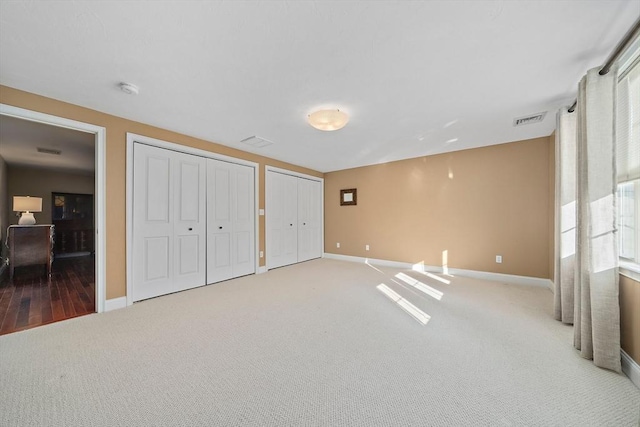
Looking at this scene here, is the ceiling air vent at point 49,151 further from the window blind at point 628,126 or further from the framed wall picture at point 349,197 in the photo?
the window blind at point 628,126

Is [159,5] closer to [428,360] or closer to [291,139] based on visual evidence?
[291,139]

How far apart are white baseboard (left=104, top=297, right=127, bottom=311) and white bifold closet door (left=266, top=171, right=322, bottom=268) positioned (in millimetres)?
2389

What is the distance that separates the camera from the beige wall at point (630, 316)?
1592mm

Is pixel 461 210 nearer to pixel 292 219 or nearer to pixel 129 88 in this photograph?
pixel 292 219

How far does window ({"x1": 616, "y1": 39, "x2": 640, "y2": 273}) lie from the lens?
171 centimetres

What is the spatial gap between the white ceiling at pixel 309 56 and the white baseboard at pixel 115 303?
7.40 ft

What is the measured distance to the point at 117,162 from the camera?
289 centimetres

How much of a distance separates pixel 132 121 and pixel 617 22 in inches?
181

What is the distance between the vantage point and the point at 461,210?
4.39 meters

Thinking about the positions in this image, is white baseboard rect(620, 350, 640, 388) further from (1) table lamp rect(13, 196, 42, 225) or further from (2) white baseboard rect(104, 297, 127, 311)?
(1) table lamp rect(13, 196, 42, 225)

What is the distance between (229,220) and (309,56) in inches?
121

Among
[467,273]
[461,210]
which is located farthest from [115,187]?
[467,273]

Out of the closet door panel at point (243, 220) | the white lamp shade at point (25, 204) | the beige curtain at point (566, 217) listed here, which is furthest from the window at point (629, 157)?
the white lamp shade at point (25, 204)

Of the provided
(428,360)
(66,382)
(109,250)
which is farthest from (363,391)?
(109,250)
